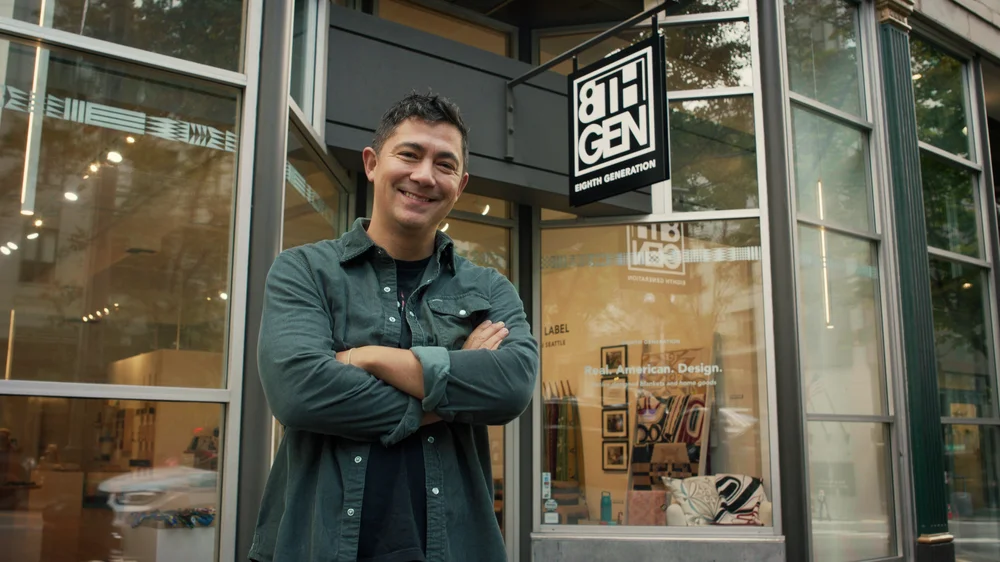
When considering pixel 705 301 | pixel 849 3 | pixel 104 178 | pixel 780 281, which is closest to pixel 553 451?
pixel 705 301

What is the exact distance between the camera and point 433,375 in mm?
1930

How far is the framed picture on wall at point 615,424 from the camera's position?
7695mm

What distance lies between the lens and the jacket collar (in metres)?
2.12

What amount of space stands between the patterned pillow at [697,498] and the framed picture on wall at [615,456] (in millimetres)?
457

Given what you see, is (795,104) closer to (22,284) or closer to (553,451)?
(553,451)

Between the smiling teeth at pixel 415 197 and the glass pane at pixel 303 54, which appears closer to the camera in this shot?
the smiling teeth at pixel 415 197

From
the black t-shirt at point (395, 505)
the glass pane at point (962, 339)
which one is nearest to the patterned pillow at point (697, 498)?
the glass pane at point (962, 339)

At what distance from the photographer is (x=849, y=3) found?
29.2 ft

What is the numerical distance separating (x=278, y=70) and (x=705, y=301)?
4.47m

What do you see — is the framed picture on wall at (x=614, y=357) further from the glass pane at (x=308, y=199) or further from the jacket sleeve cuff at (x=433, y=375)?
the jacket sleeve cuff at (x=433, y=375)

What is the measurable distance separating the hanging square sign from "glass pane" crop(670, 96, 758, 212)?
1255 mm

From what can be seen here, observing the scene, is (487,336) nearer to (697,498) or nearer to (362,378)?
(362,378)

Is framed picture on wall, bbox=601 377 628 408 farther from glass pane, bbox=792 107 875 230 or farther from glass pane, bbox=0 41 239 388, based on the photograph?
glass pane, bbox=0 41 239 388

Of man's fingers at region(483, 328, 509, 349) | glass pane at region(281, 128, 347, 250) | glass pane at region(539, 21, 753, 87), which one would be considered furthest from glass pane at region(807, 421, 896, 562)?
man's fingers at region(483, 328, 509, 349)
